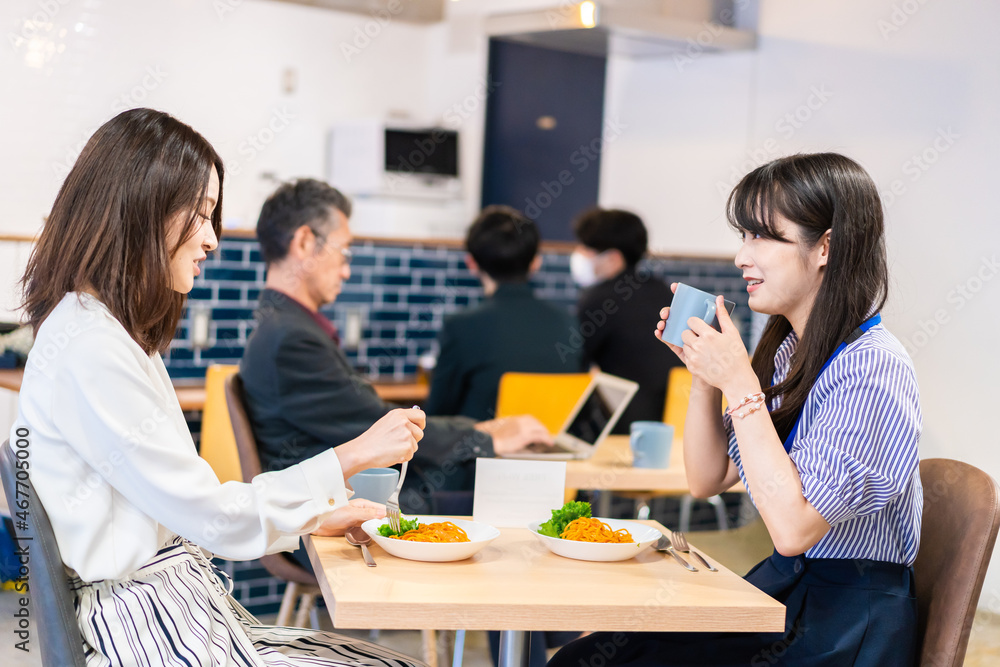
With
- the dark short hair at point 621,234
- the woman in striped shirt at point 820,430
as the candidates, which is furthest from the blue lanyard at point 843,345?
the dark short hair at point 621,234

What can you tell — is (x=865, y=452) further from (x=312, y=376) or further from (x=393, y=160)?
(x=393, y=160)

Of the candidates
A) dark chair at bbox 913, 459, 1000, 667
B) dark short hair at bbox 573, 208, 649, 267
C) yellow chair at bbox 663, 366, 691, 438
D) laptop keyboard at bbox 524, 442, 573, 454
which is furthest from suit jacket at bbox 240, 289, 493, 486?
dark short hair at bbox 573, 208, 649, 267

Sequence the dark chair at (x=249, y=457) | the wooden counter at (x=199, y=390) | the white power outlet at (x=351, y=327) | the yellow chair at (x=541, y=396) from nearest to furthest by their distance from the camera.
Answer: the dark chair at (x=249, y=457) → the yellow chair at (x=541, y=396) → the wooden counter at (x=199, y=390) → the white power outlet at (x=351, y=327)

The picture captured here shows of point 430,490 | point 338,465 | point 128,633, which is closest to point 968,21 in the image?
point 430,490

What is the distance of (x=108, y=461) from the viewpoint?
1.20 meters

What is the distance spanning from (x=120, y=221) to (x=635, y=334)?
8.24 ft

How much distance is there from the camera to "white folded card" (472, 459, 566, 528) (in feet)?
5.55

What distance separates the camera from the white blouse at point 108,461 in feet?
3.94

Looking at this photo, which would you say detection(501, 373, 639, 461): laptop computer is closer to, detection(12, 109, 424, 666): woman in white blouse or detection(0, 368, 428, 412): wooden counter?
detection(0, 368, 428, 412): wooden counter

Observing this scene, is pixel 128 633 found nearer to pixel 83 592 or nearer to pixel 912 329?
pixel 83 592

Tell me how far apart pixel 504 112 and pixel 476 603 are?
17.3 ft

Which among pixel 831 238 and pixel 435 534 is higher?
pixel 831 238

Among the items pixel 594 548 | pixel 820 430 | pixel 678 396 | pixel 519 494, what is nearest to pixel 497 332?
pixel 678 396

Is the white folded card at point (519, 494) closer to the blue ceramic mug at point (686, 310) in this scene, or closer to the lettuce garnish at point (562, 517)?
the lettuce garnish at point (562, 517)
